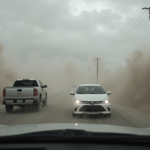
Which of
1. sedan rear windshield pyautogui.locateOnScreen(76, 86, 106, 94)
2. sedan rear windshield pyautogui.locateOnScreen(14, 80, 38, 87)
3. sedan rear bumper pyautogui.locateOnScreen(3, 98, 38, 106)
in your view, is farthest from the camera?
sedan rear windshield pyautogui.locateOnScreen(14, 80, 38, 87)

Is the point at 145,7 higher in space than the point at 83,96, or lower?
higher

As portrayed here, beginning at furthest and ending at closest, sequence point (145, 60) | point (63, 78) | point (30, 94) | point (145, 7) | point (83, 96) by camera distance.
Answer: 1. point (63, 78)
2. point (145, 60)
3. point (145, 7)
4. point (30, 94)
5. point (83, 96)

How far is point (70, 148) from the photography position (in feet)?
8.23

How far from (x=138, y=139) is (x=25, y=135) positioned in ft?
5.18

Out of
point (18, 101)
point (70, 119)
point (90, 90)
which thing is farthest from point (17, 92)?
point (90, 90)

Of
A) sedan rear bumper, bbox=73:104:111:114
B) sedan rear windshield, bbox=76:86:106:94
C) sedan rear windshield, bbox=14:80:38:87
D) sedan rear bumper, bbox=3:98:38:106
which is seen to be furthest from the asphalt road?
sedan rear windshield, bbox=14:80:38:87

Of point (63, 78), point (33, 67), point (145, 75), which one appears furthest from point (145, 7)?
point (63, 78)

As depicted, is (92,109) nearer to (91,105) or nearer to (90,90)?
(91,105)

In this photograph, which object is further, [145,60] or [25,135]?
[145,60]

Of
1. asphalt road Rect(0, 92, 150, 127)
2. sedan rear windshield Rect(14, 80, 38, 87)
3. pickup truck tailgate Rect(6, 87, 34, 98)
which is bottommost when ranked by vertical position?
asphalt road Rect(0, 92, 150, 127)

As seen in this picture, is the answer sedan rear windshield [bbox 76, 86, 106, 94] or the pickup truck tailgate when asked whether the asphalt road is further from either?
sedan rear windshield [bbox 76, 86, 106, 94]

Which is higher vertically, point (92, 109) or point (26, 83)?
point (26, 83)

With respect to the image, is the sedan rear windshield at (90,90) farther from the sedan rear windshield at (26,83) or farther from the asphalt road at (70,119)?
the sedan rear windshield at (26,83)

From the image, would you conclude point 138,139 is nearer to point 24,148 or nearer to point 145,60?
point 24,148
